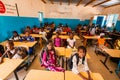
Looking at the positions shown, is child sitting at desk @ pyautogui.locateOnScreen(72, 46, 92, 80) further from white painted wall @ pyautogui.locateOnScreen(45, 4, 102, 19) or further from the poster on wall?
white painted wall @ pyautogui.locateOnScreen(45, 4, 102, 19)

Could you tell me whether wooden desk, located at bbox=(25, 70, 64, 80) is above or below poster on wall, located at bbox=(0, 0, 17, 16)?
below

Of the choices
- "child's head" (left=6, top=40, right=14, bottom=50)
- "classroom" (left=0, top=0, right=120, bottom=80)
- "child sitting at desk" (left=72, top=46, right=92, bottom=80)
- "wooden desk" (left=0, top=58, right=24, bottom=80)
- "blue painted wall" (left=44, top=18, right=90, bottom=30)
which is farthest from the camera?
"blue painted wall" (left=44, top=18, right=90, bottom=30)

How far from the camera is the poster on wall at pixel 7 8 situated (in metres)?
4.48

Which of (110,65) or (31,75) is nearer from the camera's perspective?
(31,75)

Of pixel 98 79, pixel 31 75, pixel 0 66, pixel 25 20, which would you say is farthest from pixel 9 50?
pixel 25 20

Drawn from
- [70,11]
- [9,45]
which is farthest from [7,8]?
[70,11]

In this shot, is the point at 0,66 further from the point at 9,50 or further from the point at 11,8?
the point at 11,8

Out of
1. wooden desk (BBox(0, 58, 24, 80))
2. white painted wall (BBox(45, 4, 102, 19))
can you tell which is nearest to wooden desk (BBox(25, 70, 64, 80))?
wooden desk (BBox(0, 58, 24, 80))

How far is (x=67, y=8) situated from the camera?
1177cm

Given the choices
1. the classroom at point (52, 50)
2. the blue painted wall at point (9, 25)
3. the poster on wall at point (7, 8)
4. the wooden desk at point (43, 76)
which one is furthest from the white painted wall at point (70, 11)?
the wooden desk at point (43, 76)

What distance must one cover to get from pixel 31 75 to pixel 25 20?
5.58m

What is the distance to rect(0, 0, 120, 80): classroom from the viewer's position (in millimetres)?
2094

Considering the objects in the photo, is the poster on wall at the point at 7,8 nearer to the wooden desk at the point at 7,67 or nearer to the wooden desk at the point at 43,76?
the wooden desk at the point at 7,67

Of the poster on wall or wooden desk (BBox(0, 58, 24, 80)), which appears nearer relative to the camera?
wooden desk (BBox(0, 58, 24, 80))
